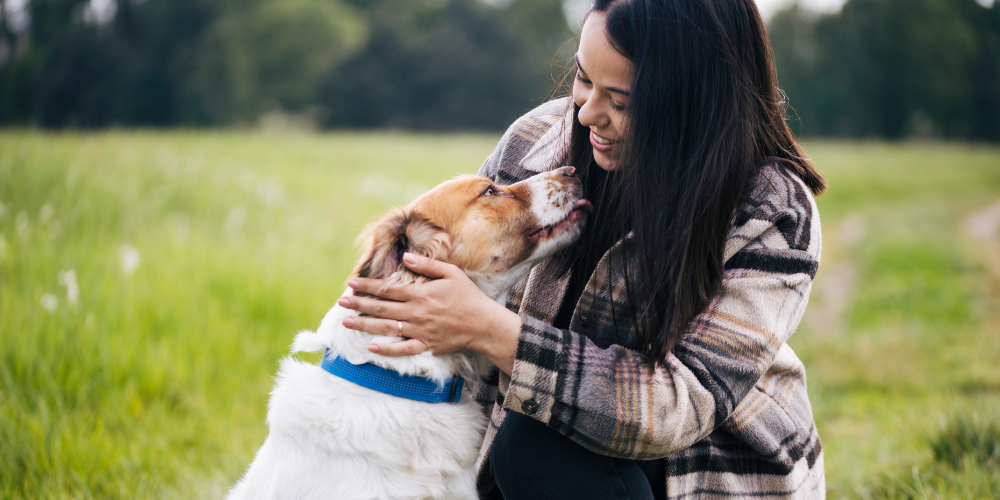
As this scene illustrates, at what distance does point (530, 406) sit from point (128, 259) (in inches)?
131

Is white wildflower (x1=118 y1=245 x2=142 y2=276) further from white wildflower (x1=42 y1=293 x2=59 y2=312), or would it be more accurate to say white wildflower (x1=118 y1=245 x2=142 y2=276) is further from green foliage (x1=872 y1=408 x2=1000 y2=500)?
green foliage (x1=872 y1=408 x2=1000 y2=500)

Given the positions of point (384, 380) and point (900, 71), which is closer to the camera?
point (384, 380)

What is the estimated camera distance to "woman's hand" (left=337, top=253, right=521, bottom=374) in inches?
66.9

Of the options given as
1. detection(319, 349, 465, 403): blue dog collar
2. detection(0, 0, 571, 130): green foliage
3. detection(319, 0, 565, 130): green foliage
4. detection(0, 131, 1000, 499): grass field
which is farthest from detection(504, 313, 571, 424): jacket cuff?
detection(319, 0, 565, 130): green foliage

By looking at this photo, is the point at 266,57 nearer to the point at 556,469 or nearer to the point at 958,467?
the point at 556,469

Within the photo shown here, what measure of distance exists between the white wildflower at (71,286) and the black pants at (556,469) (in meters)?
2.64

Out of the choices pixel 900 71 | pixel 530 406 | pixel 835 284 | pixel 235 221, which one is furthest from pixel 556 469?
pixel 900 71

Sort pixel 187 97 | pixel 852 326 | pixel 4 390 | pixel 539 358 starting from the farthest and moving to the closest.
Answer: pixel 187 97 < pixel 852 326 < pixel 4 390 < pixel 539 358

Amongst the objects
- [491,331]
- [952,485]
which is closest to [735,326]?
[491,331]

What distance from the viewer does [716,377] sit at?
65.2 inches

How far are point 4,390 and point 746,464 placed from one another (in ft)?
11.2

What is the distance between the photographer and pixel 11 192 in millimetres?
5336

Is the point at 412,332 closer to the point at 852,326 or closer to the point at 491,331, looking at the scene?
the point at 491,331

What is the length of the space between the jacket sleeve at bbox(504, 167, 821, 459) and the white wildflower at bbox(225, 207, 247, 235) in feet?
15.0
